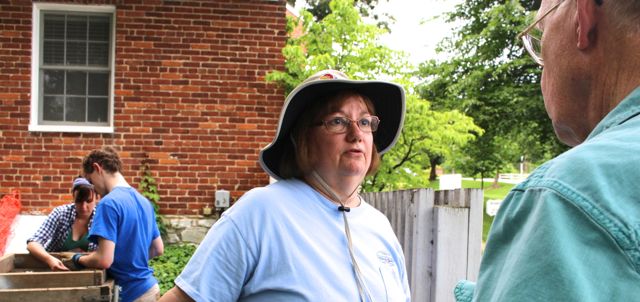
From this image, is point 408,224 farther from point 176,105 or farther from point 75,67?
point 75,67

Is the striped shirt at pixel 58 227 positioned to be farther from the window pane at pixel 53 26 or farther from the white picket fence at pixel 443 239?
the window pane at pixel 53 26

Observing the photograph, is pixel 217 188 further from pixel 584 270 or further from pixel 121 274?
pixel 584 270

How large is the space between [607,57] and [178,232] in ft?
26.6

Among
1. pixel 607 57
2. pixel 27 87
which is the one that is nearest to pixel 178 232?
pixel 27 87

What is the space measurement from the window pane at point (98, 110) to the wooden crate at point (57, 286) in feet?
15.7

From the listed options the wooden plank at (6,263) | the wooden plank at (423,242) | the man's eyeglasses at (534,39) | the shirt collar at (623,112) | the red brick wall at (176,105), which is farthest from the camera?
the red brick wall at (176,105)

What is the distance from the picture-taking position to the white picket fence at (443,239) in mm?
3439

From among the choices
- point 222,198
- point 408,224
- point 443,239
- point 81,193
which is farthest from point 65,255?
point 222,198

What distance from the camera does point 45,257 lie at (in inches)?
183

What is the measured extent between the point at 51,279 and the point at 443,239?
2552mm

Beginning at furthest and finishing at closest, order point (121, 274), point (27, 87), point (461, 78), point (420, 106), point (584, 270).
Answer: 1. point (461, 78)
2. point (27, 87)
3. point (420, 106)
4. point (121, 274)
5. point (584, 270)

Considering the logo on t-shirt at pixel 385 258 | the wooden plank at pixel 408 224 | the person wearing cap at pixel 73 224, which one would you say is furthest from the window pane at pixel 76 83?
the logo on t-shirt at pixel 385 258

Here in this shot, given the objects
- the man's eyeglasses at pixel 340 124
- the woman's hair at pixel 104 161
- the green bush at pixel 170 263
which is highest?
the man's eyeglasses at pixel 340 124

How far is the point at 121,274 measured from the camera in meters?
4.41
